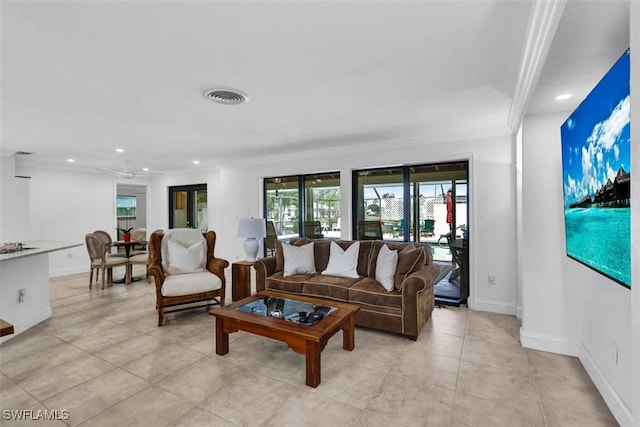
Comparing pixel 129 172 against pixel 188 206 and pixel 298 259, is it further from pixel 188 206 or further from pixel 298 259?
pixel 298 259

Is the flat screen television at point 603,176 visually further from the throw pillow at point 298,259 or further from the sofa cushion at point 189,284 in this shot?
the sofa cushion at point 189,284

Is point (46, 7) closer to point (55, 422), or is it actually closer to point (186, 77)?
point (186, 77)

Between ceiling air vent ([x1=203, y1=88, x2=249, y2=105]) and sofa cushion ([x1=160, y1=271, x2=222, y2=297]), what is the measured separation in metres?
2.12

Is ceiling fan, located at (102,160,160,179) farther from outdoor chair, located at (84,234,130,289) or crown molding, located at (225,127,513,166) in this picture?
crown molding, located at (225,127,513,166)

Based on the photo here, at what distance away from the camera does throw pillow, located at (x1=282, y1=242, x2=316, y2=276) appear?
3967 millimetres

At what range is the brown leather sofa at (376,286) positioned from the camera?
2.99m

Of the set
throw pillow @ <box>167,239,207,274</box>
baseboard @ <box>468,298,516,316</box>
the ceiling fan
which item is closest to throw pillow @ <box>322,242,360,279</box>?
baseboard @ <box>468,298,516,316</box>

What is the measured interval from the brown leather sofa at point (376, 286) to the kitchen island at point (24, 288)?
249 cm

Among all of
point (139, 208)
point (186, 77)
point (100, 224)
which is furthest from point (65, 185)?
point (186, 77)

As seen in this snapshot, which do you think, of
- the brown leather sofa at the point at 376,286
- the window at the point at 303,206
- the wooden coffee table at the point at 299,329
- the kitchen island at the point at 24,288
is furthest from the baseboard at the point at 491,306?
the kitchen island at the point at 24,288

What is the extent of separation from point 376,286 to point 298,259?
1149 mm

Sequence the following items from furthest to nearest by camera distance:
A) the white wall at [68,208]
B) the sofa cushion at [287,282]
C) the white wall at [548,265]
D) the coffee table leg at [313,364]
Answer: the white wall at [68,208] < the sofa cushion at [287,282] < the white wall at [548,265] < the coffee table leg at [313,364]

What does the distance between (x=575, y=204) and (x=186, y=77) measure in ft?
10.0

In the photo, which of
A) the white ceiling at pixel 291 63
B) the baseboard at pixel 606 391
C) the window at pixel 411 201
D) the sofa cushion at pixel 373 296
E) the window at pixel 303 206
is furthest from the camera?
the window at pixel 303 206
